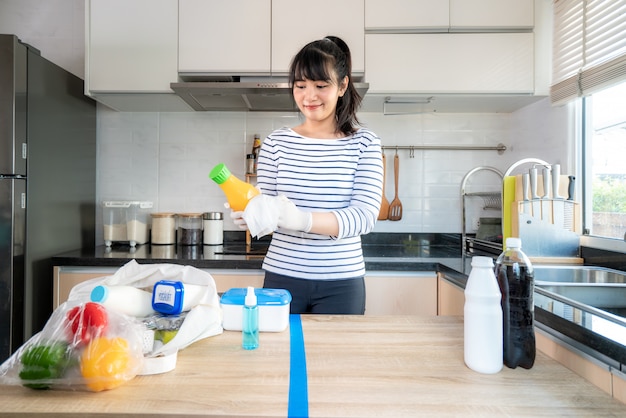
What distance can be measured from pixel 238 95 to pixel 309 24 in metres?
0.46

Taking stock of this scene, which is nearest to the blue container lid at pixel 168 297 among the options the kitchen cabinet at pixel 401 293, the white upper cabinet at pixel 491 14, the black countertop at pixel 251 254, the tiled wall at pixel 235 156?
the black countertop at pixel 251 254

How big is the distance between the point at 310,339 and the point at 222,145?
170cm

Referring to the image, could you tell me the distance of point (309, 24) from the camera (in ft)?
6.28

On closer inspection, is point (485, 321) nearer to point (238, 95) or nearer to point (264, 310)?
point (264, 310)

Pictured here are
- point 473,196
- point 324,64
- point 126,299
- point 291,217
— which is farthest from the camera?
point 473,196

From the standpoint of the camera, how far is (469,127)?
90.1 inches

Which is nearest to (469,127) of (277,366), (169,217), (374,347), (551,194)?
(551,194)

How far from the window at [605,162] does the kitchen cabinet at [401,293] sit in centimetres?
69

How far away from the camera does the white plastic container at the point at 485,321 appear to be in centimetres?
67

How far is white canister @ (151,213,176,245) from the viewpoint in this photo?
7.11ft

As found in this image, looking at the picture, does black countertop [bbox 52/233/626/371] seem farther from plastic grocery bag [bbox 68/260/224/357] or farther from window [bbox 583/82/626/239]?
plastic grocery bag [bbox 68/260/224/357]

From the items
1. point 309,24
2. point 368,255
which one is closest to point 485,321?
point 368,255

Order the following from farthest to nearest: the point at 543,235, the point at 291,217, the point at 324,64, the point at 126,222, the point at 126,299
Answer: the point at 126,222
the point at 543,235
the point at 324,64
the point at 291,217
the point at 126,299

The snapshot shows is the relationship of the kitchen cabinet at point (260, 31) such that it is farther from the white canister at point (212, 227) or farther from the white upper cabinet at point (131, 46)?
the white canister at point (212, 227)
